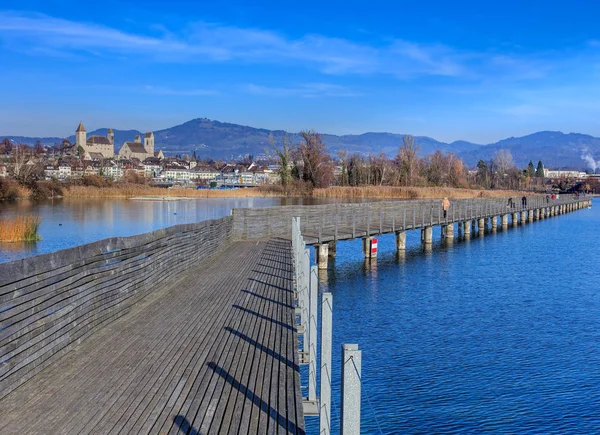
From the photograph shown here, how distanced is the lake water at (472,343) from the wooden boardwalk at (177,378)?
167 cm

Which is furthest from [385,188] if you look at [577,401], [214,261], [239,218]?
[577,401]

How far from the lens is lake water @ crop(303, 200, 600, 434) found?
1062 centimetres

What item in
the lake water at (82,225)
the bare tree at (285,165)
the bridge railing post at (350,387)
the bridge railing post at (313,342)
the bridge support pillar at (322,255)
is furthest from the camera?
the bare tree at (285,165)

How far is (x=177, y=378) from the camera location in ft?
23.8

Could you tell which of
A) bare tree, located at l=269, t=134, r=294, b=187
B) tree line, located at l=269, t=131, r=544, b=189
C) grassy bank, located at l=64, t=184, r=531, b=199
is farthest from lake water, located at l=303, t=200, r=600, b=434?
tree line, located at l=269, t=131, r=544, b=189

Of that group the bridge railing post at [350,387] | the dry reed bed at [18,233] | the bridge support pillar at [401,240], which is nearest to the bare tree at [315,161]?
the bridge support pillar at [401,240]

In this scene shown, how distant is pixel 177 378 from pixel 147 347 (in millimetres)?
1544

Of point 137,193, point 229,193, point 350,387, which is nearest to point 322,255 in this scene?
point 350,387

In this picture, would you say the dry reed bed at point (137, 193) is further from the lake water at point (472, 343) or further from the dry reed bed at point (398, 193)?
the lake water at point (472, 343)

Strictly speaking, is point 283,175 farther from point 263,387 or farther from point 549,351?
point 263,387

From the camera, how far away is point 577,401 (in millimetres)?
11266

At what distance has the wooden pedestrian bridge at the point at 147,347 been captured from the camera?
6.10 meters

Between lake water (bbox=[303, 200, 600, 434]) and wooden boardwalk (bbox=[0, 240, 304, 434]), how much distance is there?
5.47 ft

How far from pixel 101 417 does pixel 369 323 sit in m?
11.1
